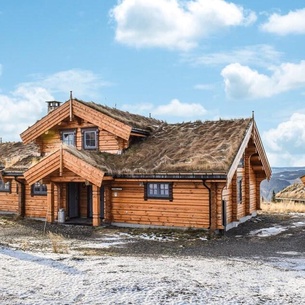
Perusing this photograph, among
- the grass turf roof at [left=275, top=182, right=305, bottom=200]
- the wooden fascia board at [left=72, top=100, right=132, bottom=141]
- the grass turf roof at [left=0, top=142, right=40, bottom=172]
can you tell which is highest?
the wooden fascia board at [left=72, top=100, right=132, bottom=141]

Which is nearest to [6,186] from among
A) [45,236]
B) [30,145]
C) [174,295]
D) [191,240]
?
[30,145]

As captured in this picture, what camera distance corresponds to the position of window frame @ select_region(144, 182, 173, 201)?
18.9 metres

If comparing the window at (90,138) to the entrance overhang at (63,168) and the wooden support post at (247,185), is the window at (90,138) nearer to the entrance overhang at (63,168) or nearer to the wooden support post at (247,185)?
the entrance overhang at (63,168)

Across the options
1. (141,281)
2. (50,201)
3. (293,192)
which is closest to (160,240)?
(50,201)

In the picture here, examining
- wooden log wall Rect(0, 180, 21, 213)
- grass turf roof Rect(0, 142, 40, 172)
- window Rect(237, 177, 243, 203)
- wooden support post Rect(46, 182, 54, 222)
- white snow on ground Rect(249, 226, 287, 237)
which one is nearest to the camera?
white snow on ground Rect(249, 226, 287, 237)

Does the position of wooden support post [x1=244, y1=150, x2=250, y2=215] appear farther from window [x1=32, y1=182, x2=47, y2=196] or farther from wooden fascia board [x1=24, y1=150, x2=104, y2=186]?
window [x1=32, y1=182, x2=47, y2=196]

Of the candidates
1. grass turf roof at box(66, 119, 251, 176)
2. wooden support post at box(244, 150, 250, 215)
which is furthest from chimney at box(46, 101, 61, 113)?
wooden support post at box(244, 150, 250, 215)

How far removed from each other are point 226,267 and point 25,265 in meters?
5.24

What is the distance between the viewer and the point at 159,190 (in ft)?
63.0

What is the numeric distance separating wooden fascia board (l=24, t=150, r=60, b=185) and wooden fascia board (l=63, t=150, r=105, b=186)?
0.57 metres

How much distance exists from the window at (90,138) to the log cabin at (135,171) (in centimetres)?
6

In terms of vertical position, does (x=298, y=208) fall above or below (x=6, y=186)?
below

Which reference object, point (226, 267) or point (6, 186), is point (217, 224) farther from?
point (6, 186)

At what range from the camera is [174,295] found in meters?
7.90
